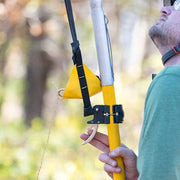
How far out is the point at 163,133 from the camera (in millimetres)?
1431

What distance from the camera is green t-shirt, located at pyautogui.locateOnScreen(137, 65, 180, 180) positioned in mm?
1421

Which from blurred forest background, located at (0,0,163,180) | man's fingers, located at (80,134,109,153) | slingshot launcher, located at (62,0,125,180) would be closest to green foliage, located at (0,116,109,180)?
blurred forest background, located at (0,0,163,180)

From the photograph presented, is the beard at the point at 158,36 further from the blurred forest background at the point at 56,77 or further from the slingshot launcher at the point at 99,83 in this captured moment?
the blurred forest background at the point at 56,77

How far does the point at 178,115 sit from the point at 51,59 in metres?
7.45

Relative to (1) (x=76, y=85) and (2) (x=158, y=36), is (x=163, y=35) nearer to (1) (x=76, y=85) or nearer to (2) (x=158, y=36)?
(2) (x=158, y=36)

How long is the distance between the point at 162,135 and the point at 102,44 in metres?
0.55

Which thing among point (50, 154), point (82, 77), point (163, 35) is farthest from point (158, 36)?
point (50, 154)

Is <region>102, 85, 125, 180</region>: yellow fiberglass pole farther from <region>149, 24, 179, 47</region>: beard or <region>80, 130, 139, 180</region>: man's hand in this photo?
<region>149, 24, 179, 47</region>: beard

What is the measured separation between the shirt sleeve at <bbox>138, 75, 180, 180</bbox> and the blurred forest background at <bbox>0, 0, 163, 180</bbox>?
13.7 ft

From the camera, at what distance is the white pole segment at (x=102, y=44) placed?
1.79m

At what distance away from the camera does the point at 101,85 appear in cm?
180

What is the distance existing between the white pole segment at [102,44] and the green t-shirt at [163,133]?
0.32m

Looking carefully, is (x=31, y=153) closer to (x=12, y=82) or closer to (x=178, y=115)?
(x=12, y=82)

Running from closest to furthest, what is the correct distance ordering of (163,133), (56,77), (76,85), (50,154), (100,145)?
(163,133)
(76,85)
(100,145)
(50,154)
(56,77)
